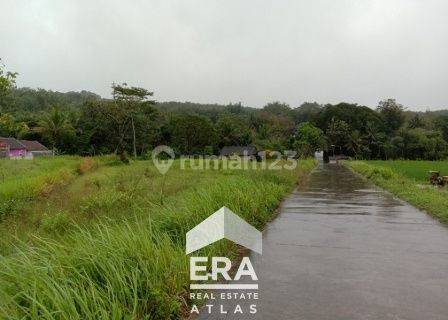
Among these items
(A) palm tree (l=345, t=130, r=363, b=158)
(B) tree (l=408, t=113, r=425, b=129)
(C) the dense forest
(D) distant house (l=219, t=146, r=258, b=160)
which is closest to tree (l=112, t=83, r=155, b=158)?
(C) the dense forest

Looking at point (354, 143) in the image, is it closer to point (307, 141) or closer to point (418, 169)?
point (307, 141)

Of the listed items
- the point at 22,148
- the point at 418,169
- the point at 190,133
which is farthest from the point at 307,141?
the point at 22,148

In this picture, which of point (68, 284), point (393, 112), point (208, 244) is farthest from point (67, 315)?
point (393, 112)

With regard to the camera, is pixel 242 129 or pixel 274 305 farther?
pixel 242 129

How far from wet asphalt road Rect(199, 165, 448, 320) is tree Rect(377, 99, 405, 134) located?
8242cm

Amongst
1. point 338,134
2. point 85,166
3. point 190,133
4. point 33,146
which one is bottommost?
point 85,166

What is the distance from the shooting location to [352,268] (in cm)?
582

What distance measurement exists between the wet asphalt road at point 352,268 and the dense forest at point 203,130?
43.4 m

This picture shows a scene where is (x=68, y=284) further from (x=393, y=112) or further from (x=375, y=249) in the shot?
(x=393, y=112)

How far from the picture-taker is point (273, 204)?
37.9 ft

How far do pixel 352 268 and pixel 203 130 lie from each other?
2497 inches

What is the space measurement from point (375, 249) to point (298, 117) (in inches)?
4592

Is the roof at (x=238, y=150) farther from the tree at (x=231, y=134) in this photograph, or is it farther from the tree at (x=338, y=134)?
the tree at (x=338, y=134)

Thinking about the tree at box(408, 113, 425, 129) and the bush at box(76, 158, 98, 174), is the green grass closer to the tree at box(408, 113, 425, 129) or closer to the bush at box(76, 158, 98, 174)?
the bush at box(76, 158, 98, 174)
